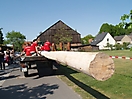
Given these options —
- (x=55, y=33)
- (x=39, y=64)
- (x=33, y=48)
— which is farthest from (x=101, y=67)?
(x=55, y=33)

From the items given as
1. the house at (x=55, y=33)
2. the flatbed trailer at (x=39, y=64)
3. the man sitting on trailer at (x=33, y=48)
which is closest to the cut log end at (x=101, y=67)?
the flatbed trailer at (x=39, y=64)

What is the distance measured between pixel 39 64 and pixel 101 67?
291 inches

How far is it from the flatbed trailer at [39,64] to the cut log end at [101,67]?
6.89 meters

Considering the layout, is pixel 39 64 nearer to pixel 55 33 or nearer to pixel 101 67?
pixel 101 67

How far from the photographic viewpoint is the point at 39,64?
10.5 metres

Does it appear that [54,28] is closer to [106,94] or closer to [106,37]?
[106,37]

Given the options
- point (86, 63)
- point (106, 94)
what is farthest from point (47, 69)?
point (86, 63)

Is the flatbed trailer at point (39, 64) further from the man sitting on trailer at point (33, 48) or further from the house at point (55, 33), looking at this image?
the house at point (55, 33)

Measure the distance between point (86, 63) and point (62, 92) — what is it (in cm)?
328

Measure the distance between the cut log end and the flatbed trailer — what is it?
6891 mm

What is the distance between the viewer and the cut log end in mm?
3312

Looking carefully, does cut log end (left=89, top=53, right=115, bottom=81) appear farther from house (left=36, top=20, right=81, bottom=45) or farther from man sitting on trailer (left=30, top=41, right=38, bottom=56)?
house (left=36, top=20, right=81, bottom=45)

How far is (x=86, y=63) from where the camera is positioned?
3.43 meters

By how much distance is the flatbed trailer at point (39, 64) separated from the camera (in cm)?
989
